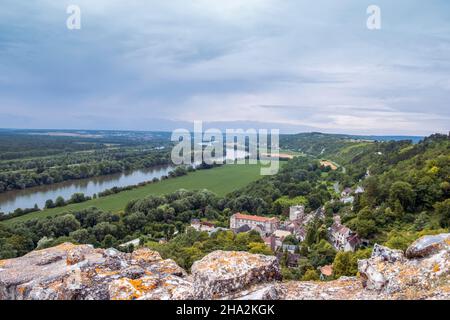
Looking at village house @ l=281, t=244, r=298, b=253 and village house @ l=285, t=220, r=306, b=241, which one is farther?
village house @ l=285, t=220, r=306, b=241

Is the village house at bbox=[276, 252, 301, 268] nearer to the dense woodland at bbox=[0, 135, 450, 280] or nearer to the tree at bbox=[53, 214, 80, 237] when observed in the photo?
the dense woodland at bbox=[0, 135, 450, 280]

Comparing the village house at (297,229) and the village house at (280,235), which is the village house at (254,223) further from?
the village house at (280,235)

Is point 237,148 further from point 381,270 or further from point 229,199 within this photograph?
point 381,270

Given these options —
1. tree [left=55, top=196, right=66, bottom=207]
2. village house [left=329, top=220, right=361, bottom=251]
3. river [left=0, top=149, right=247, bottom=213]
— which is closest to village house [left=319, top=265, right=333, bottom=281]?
village house [left=329, top=220, right=361, bottom=251]

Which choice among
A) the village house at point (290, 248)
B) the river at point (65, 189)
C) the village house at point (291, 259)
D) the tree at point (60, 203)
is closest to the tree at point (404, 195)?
the village house at point (290, 248)

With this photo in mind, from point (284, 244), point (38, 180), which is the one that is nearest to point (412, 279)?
point (284, 244)

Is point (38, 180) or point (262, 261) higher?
point (262, 261)

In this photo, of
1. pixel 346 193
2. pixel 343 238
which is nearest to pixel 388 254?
pixel 343 238

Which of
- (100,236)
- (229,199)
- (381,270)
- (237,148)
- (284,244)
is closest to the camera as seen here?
(381,270)
